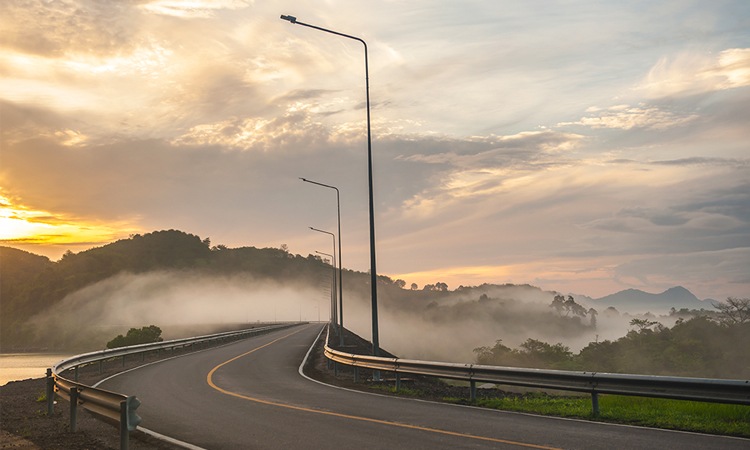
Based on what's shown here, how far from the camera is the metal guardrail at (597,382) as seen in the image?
8.80 meters

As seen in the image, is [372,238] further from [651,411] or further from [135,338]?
[135,338]

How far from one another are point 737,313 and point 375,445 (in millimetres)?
96313

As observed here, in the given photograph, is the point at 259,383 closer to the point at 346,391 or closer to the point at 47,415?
the point at 346,391

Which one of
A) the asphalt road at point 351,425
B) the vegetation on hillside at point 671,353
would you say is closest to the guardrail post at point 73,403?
the asphalt road at point 351,425

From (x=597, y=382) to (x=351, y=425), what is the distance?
4.92 metres

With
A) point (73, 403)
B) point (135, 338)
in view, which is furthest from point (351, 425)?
point (135, 338)

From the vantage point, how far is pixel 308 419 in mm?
10219

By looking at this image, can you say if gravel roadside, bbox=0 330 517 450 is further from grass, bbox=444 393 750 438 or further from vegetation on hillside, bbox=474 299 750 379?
vegetation on hillside, bbox=474 299 750 379

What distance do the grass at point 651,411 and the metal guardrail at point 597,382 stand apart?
0.48 metres

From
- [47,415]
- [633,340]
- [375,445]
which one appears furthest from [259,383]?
[633,340]

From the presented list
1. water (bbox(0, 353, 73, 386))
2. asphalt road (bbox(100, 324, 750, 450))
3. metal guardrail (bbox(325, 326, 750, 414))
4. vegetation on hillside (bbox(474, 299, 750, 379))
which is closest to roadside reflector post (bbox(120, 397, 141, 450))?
asphalt road (bbox(100, 324, 750, 450))

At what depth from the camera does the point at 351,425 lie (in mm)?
9570

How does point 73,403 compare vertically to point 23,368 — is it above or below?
above

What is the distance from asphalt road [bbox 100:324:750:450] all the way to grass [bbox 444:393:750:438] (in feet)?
2.08
